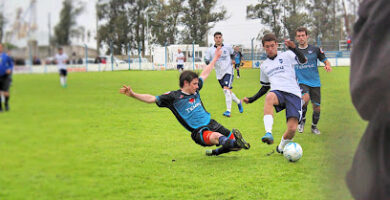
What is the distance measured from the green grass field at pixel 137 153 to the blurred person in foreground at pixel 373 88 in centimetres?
8

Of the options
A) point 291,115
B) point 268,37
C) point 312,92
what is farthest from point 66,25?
point 312,92

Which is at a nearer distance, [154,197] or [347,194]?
[347,194]

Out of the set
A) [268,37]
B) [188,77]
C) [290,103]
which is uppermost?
[268,37]

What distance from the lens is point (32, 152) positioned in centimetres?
115

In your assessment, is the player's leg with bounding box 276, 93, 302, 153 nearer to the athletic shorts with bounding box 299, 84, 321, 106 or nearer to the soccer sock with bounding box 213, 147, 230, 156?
the soccer sock with bounding box 213, 147, 230, 156

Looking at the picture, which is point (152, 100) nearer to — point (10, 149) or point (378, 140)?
point (10, 149)

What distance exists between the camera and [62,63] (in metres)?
1.15

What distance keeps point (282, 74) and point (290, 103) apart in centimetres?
28

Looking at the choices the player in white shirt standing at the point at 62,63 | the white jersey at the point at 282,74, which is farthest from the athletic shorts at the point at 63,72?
the white jersey at the point at 282,74

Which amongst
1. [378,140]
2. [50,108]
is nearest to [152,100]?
[50,108]

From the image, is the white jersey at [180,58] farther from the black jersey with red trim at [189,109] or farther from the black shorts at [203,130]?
the black shorts at [203,130]

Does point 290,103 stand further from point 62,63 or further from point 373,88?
point 373,88

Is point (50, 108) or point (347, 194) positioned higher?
point (50, 108)

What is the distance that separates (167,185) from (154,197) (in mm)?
280
